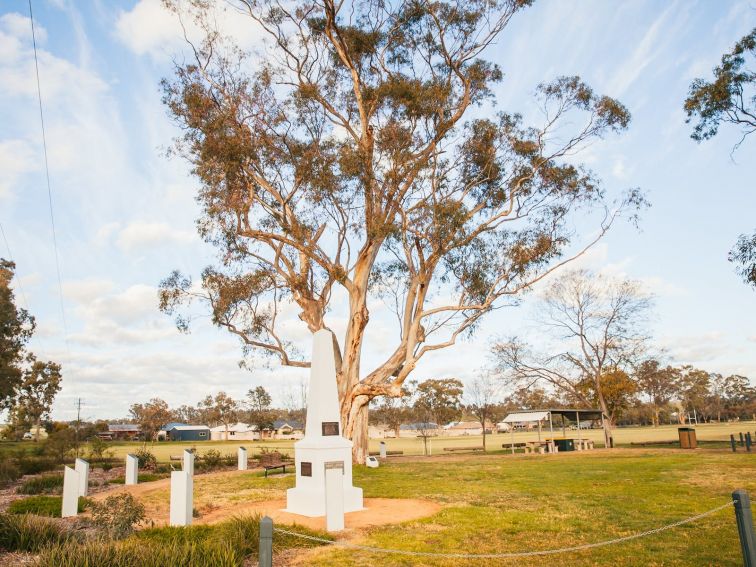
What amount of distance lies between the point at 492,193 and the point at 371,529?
669 inches

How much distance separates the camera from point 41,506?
12.9 meters

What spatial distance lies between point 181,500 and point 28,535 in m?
2.38

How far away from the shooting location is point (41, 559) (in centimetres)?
644

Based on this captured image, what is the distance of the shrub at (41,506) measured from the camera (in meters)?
12.2

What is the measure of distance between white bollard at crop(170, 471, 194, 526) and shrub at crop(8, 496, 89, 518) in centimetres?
359

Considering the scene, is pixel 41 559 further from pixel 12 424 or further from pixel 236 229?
pixel 12 424

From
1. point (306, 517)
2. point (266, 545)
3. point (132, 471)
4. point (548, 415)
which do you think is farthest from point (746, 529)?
point (548, 415)

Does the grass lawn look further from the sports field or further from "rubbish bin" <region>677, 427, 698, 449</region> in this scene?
the sports field

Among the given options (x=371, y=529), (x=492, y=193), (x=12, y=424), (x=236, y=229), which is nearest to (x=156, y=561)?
(x=371, y=529)

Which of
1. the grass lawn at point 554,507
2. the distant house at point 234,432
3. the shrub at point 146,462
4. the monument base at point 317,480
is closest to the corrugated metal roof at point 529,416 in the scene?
the grass lawn at point 554,507

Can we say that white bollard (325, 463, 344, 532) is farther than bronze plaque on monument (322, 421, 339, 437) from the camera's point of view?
No

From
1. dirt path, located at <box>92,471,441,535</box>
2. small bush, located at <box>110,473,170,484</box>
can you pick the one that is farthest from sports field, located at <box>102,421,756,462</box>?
dirt path, located at <box>92,471,441,535</box>

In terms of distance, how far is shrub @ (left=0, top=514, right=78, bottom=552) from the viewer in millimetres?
8508

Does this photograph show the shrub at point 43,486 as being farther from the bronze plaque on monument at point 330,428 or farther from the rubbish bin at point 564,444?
the rubbish bin at point 564,444
